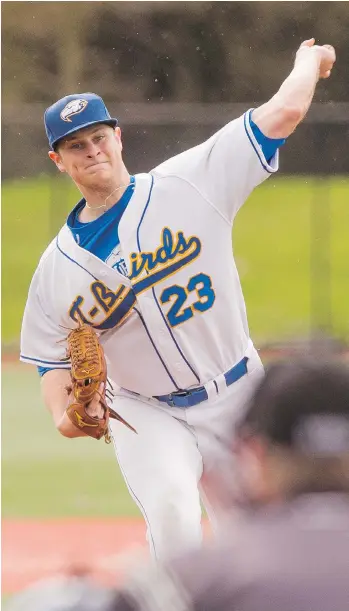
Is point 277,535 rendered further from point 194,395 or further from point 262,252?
point 262,252

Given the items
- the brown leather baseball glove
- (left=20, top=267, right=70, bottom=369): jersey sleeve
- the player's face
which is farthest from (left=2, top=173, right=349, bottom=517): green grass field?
the brown leather baseball glove

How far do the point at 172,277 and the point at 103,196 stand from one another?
0.36m

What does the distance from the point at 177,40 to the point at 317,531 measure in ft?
43.8

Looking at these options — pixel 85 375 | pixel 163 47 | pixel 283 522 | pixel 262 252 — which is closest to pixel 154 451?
pixel 85 375

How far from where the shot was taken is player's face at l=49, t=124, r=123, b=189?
3.47 meters

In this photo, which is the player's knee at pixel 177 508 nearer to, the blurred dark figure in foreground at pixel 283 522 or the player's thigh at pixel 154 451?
the player's thigh at pixel 154 451

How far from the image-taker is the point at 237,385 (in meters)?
3.56

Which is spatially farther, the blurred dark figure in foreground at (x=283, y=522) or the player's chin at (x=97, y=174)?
the player's chin at (x=97, y=174)

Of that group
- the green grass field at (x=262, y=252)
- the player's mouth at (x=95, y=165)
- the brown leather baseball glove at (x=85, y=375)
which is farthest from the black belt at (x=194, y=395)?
the green grass field at (x=262, y=252)

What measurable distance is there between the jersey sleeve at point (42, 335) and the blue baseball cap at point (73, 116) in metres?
0.46

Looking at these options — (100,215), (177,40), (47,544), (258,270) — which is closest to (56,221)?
(258,270)

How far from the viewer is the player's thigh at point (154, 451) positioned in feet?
10.6

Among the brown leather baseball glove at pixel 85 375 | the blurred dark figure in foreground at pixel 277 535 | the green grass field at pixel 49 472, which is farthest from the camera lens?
the green grass field at pixel 49 472

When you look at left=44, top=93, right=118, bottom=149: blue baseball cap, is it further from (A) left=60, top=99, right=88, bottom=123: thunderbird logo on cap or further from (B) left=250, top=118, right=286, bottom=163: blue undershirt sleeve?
(B) left=250, top=118, right=286, bottom=163: blue undershirt sleeve
